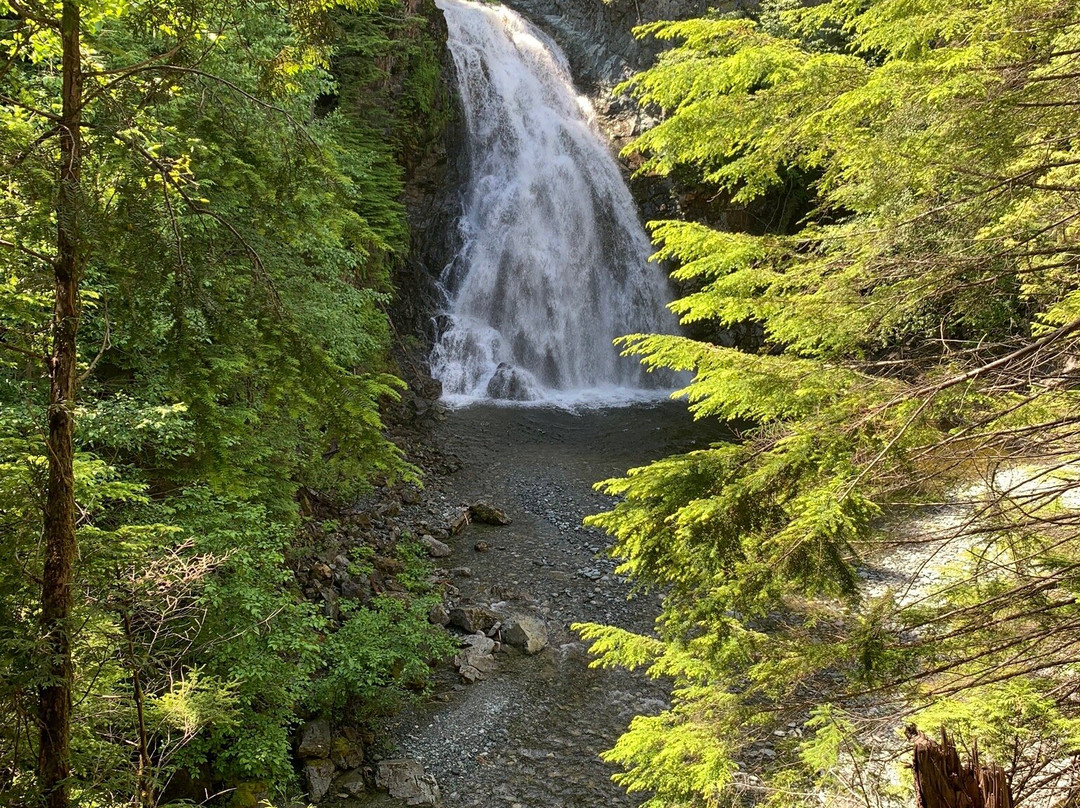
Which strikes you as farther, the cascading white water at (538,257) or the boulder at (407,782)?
the cascading white water at (538,257)

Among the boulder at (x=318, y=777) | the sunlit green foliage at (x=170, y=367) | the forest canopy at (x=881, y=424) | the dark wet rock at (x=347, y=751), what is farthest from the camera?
the dark wet rock at (x=347, y=751)

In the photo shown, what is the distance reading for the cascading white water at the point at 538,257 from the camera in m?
19.9

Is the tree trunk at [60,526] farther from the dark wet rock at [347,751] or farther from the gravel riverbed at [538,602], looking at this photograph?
the dark wet rock at [347,751]

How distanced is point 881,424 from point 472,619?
272 inches

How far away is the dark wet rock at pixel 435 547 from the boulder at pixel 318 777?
14.7ft

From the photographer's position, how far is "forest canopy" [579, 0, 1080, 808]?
2914 mm

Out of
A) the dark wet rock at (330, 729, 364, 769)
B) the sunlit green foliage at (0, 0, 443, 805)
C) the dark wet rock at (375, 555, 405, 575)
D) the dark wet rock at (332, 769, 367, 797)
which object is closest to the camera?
the sunlit green foliage at (0, 0, 443, 805)

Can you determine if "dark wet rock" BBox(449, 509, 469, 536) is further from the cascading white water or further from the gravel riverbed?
the cascading white water

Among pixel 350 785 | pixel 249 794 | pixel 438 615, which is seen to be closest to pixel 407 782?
pixel 350 785

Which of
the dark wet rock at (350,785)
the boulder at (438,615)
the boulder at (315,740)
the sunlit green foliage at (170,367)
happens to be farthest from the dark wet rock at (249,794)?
the boulder at (438,615)

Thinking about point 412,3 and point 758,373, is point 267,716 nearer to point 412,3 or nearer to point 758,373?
point 758,373

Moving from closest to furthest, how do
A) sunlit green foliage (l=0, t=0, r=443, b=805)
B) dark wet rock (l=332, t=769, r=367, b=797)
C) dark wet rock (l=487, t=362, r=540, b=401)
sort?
sunlit green foliage (l=0, t=0, r=443, b=805) < dark wet rock (l=332, t=769, r=367, b=797) < dark wet rock (l=487, t=362, r=540, b=401)

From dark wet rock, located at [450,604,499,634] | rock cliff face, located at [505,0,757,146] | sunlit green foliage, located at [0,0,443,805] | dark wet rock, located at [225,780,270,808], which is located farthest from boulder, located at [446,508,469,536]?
rock cliff face, located at [505,0,757,146]

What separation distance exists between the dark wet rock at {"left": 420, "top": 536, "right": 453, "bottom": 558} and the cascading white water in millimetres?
8460
